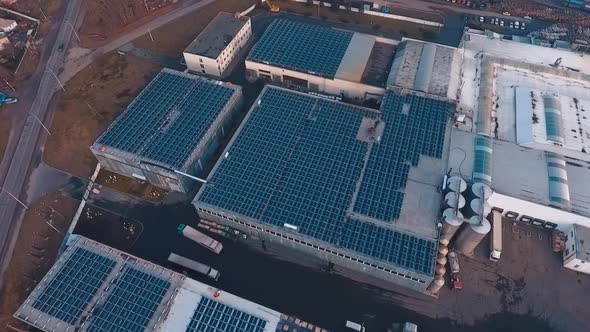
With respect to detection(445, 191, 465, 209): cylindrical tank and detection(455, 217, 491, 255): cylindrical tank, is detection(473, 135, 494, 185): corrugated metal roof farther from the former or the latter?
detection(455, 217, 491, 255): cylindrical tank

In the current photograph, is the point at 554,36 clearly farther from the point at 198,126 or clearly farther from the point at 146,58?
the point at 146,58

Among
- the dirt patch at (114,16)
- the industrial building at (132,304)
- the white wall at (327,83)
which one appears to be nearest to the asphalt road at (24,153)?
the dirt patch at (114,16)

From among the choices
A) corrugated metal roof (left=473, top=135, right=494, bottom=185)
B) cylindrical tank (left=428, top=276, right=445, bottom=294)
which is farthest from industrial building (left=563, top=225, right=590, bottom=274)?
cylindrical tank (left=428, top=276, right=445, bottom=294)

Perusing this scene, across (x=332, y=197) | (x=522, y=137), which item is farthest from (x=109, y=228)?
(x=522, y=137)

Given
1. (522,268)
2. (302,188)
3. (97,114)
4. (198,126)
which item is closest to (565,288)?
(522,268)

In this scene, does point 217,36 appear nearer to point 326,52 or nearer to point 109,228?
point 326,52
